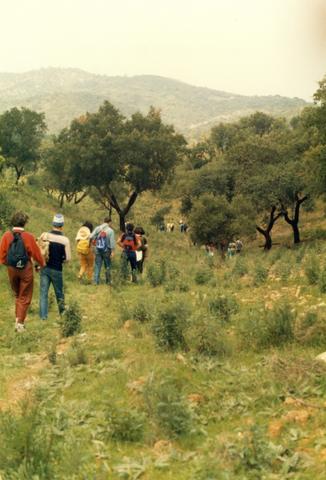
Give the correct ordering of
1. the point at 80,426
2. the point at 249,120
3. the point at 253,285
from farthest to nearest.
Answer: the point at 249,120 < the point at 253,285 < the point at 80,426

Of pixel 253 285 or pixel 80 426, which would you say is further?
pixel 253 285

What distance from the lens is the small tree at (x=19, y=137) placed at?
38656 millimetres

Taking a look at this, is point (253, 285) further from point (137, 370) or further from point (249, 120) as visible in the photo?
point (249, 120)

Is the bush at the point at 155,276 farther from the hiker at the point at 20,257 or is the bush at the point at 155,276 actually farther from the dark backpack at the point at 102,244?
the hiker at the point at 20,257

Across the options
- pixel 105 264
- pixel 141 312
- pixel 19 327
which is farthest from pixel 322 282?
pixel 105 264

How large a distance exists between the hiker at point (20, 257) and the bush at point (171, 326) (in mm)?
2652

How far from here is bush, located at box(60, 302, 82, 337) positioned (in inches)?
291

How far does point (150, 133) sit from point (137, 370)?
31651 mm

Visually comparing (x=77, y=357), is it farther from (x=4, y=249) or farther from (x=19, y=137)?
(x=19, y=137)

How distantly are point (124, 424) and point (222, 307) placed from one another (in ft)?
13.9

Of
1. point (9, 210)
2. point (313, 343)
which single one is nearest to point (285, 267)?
point (313, 343)

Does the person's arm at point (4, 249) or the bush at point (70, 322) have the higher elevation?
the person's arm at point (4, 249)

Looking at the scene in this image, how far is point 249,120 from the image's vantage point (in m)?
76.5

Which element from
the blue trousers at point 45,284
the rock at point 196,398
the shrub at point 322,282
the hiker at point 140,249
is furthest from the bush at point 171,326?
the hiker at point 140,249
